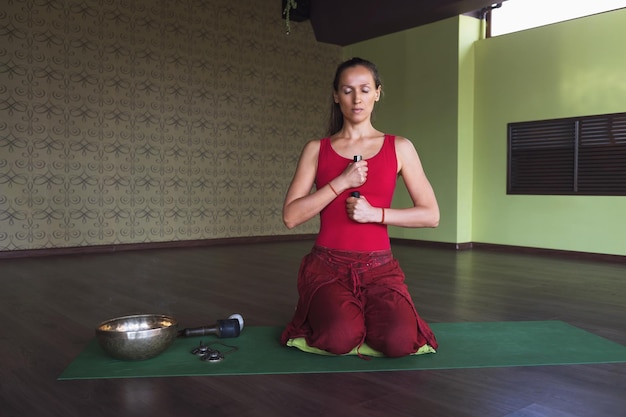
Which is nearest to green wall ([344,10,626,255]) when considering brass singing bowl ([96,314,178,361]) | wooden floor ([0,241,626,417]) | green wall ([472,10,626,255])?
green wall ([472,10,626,255])

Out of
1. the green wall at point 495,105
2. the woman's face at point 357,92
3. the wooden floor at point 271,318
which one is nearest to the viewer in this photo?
the wooden floor at point 271,318

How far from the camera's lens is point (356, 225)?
1.94 meters

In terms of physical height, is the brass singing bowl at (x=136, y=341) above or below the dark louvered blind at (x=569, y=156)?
below

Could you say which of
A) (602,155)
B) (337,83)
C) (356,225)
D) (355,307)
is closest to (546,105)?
(602,155)

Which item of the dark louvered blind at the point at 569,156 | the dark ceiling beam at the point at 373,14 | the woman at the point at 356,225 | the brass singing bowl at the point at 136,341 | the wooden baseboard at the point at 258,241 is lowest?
the wooden baseboard at the point at 258,241

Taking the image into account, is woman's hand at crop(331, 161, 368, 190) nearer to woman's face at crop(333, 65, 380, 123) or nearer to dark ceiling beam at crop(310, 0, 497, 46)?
woman's face at crop(333, 65, 380, 123)

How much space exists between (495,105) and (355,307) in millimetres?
4299

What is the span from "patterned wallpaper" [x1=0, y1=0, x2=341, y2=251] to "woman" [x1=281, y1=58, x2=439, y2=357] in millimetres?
3740

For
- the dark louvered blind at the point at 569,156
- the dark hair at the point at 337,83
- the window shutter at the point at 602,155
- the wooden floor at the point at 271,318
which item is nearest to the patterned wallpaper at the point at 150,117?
the wooden floor at the point at 271,318

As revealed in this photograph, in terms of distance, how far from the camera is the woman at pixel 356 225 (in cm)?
182

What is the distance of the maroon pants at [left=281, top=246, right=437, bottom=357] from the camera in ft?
5.97

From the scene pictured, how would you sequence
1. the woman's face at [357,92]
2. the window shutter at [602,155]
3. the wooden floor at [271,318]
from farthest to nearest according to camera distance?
the window shutter at [602,155] → the woman's face at [357,92] → the wooden floor at [271,318]

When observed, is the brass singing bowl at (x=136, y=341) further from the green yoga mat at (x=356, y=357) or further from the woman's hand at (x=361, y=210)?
the woman's hand at (x=361, y=210)

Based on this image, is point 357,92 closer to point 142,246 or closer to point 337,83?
point 337,83
